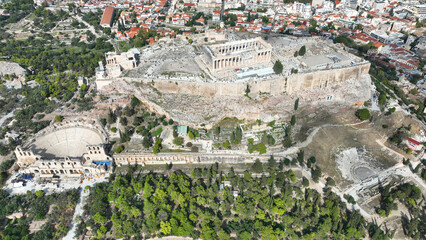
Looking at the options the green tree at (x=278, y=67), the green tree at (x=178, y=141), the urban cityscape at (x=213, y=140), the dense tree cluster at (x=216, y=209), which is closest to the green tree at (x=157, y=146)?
the urban cityscape at (x=213, y=140)

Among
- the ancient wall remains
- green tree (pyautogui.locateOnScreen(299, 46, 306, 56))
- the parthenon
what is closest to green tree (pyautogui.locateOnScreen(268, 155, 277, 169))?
the ancient wall remains

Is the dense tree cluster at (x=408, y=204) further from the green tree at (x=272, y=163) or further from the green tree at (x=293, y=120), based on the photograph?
the green tree at (x=293, y=120)

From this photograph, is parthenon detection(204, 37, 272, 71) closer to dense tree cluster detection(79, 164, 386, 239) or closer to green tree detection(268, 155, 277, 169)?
green tree detection(268, 155, 277, 169)

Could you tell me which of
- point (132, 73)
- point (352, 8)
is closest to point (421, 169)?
point (132, 73)

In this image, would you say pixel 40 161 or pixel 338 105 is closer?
pixel 40 161

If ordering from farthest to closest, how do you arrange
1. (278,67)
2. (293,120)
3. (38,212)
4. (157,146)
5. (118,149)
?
(278,67) < (293,120) < (118,149) < (157,146) < (38,212)

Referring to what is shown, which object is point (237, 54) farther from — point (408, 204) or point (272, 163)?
point (408, 204)

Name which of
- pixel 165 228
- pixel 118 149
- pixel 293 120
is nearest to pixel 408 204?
pixel 293 120

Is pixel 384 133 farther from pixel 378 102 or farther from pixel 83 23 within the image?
pixel 83 23
